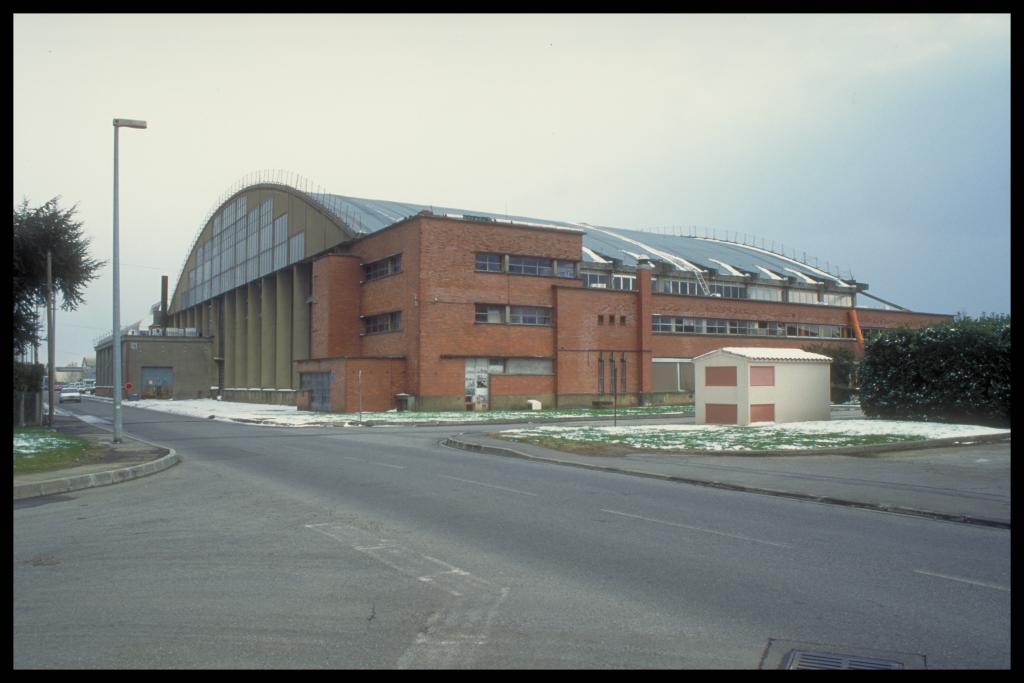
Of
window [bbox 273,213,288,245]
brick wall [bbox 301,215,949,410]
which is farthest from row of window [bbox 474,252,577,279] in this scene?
window [bbox 273,213,288,245]

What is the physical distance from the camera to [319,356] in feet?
190

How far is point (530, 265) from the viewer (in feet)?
175

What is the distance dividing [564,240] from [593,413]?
13024 mm

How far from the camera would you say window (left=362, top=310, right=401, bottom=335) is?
5273cm

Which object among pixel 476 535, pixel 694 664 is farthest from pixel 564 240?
pixel 694 664

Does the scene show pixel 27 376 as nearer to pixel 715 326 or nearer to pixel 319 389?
pixel 319 389

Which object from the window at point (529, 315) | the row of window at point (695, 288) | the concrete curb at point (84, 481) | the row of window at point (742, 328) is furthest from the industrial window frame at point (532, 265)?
the concrete curb at point (84, 481)

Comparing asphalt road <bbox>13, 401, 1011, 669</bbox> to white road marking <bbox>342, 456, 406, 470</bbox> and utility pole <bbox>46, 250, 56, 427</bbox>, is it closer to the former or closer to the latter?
white road marking <bbox>342, 456, 406, 470</bbox>

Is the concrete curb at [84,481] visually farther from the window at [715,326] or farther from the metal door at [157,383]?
the metal door at [157,383]

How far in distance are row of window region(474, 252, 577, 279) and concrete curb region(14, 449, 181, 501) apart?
34.1m

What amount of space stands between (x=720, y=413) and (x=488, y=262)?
79.5 ft

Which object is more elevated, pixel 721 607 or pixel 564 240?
pixel 564 240

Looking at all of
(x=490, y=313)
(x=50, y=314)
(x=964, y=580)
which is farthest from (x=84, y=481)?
(x=490, y=313)
